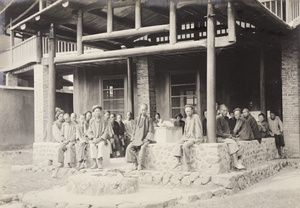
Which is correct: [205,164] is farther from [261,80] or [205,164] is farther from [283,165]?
[261,80]

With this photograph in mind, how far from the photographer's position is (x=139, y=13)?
10.6 m

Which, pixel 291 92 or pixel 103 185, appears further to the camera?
pixel 291 92


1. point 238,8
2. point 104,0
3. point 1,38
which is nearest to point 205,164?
point 238,8

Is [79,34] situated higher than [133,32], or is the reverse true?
[79,34]

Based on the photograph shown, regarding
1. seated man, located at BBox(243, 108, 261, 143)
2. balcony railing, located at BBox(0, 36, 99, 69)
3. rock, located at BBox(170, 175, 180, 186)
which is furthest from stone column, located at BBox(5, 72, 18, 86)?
rock, located at BBox(170, 175, 180, 186)

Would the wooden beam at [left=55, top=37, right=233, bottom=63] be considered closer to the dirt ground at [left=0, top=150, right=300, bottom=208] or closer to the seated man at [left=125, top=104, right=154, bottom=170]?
the seated man at [left=125, top=104, right=154, bottom=170]

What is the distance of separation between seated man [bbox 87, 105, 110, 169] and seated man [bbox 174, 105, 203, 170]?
2.05 metres

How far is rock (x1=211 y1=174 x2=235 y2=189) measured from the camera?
888 cm

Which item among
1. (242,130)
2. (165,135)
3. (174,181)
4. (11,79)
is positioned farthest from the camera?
(11,79)

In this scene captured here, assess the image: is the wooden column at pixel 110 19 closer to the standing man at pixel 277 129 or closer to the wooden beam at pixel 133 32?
the wooden beam at pixel 133 32

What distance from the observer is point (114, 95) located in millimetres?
17172

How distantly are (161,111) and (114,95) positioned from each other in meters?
2.21

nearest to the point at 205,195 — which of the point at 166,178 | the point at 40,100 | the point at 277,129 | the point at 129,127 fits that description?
the point at 166,178

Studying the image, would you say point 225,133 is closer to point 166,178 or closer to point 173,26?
point 166,178
